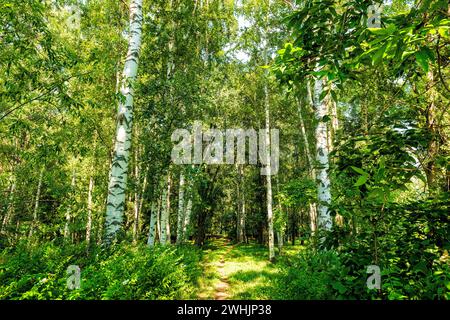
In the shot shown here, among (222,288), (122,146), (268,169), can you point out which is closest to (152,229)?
(222,288)

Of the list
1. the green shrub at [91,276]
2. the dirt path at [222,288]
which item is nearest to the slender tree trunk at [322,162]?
the dirt path at [222,288]

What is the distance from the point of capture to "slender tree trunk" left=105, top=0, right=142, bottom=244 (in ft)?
19.5

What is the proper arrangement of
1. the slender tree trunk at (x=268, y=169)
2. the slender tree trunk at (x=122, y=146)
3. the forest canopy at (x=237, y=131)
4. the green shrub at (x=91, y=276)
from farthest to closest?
the slender tree trunk at (x=268, y=169)
the slender tree trunk at (x=122, y=146)
the green shrub at (x=91, y=276)
the forest canopy at (x=237, y=131)

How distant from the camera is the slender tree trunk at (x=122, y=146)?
5.94m

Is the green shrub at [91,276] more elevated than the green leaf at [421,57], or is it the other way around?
the green leaf at [421,57]

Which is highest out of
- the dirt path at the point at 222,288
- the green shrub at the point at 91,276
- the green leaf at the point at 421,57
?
the green leaf at the point at 421,57

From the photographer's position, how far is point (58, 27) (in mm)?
12297

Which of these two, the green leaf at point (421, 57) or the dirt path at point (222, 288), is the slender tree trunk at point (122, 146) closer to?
the dirt path at point (222, 288)

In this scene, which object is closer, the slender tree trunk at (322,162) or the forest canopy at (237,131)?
the forest canopy at (237,131)

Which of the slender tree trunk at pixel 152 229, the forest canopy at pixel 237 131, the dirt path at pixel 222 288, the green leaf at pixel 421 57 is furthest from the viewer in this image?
the slender tree trunk at pixel 152 229

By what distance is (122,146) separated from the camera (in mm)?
6309

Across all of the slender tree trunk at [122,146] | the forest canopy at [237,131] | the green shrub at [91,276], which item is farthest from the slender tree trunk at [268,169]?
the slender tree trunk at [122,146]
